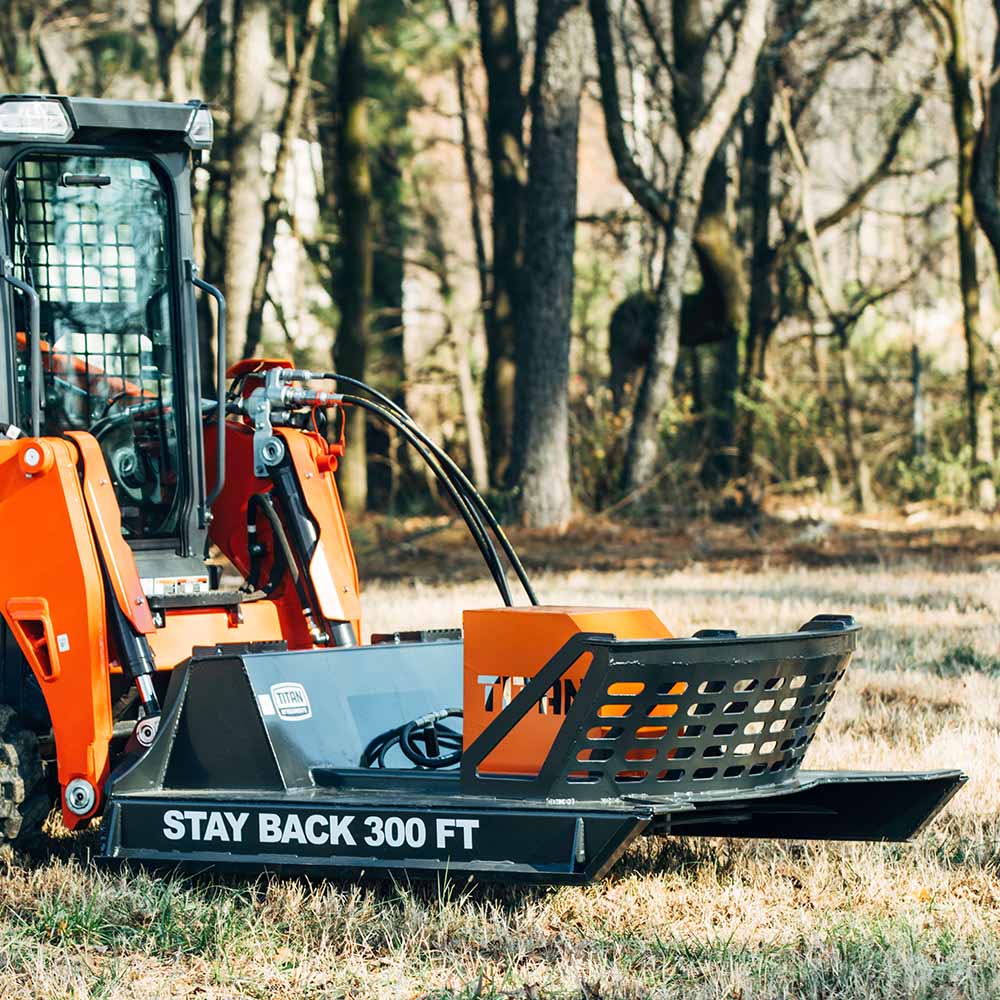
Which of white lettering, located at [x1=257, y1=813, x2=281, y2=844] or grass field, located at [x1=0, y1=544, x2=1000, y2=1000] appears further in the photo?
white lettering, located at [x1=257, y1=813, x2=281, y2=844]

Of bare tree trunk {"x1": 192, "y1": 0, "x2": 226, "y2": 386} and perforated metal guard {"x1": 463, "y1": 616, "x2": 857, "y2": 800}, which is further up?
bare tree trunk {"x1": 192, "y1": 0, "x2": 226, "y2": 386}

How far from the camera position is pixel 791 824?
4.74 meters

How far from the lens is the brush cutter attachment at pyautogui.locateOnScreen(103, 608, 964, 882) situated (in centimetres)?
411

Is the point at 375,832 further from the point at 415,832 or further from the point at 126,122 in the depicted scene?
the point at 126,122

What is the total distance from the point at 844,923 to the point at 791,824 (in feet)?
1.96

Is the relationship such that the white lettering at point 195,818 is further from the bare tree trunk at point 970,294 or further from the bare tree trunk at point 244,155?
the bare tree trunk at point 244,155

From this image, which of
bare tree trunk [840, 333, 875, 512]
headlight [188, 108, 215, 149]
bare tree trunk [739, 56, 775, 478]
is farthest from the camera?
bare tree trunk [739, 56, 775, 478]

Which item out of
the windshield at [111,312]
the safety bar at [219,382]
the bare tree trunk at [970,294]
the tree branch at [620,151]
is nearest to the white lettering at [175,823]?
the windshield at [111,312]

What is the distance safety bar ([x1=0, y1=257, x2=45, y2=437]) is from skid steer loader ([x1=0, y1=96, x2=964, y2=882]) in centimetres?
1

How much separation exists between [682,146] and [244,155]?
14.3 ft

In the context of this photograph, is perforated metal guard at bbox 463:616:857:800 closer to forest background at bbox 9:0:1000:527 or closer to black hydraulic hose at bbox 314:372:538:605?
black hydraulic hose at bbox 314:372:538:605

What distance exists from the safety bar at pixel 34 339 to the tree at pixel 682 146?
11.1 metres

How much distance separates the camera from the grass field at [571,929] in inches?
150

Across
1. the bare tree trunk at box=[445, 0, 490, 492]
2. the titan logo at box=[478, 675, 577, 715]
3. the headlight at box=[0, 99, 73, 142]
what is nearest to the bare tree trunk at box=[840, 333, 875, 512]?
the bare tree trunk at box=[445, 0, 490, 492]
